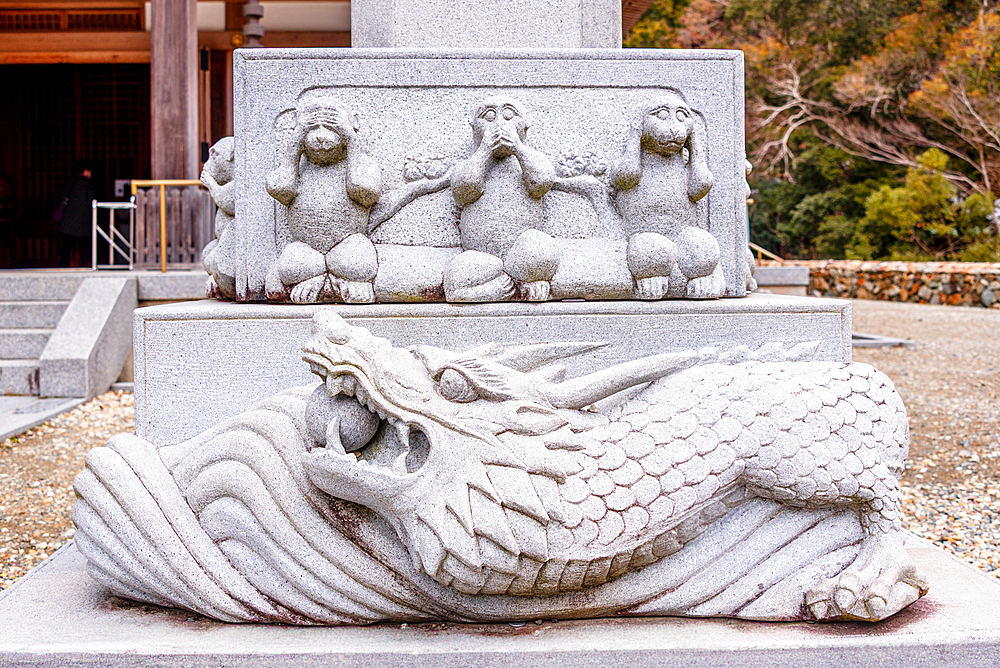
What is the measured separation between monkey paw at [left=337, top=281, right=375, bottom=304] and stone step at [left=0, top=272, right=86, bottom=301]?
6.40 metres

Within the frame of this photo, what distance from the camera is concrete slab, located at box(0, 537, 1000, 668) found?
6.82 feet

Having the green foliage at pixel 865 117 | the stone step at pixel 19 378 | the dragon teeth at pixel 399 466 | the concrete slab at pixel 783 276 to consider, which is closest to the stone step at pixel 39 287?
the stone step at pixel 19 378

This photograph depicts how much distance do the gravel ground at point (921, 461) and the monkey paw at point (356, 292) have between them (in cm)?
199

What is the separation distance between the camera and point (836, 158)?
68.2ft

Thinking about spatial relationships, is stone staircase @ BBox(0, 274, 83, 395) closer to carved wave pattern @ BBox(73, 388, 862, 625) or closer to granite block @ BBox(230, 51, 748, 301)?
granite block @ BBox(230, 51, 748, 301)

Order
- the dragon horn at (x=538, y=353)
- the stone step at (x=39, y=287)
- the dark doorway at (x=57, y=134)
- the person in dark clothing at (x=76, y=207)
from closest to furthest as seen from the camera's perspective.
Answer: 1. the dragon horn at (x=538, y=353)
2. the stone step at (x=39, y=287)
3. the person in dark clothing at (x=76, y=207)
4. the dark doorway at (x=57, y=134)

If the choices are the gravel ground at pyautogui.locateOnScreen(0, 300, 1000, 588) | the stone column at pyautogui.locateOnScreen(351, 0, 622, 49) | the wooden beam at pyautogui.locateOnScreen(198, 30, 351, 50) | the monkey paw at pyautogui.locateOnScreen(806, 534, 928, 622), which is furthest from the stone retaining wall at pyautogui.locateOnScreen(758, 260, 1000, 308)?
the monkey paw at pyautogui.locateOnScreen(806, 534, 928, 622)

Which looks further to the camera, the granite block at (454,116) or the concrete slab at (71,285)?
the concrete slab at (71,285)

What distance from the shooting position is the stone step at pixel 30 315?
7.77 m

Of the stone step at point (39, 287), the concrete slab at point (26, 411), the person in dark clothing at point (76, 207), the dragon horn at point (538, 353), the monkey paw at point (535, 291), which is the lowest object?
the concrete slab at point (26, 411)

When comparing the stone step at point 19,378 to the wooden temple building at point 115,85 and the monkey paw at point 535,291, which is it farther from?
the monkey paw at point 535,291

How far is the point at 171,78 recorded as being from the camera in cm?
988

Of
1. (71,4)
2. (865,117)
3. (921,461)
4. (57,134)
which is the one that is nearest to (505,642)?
(921,461)

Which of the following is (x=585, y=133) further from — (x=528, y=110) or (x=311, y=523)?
(x=311, y=523)
